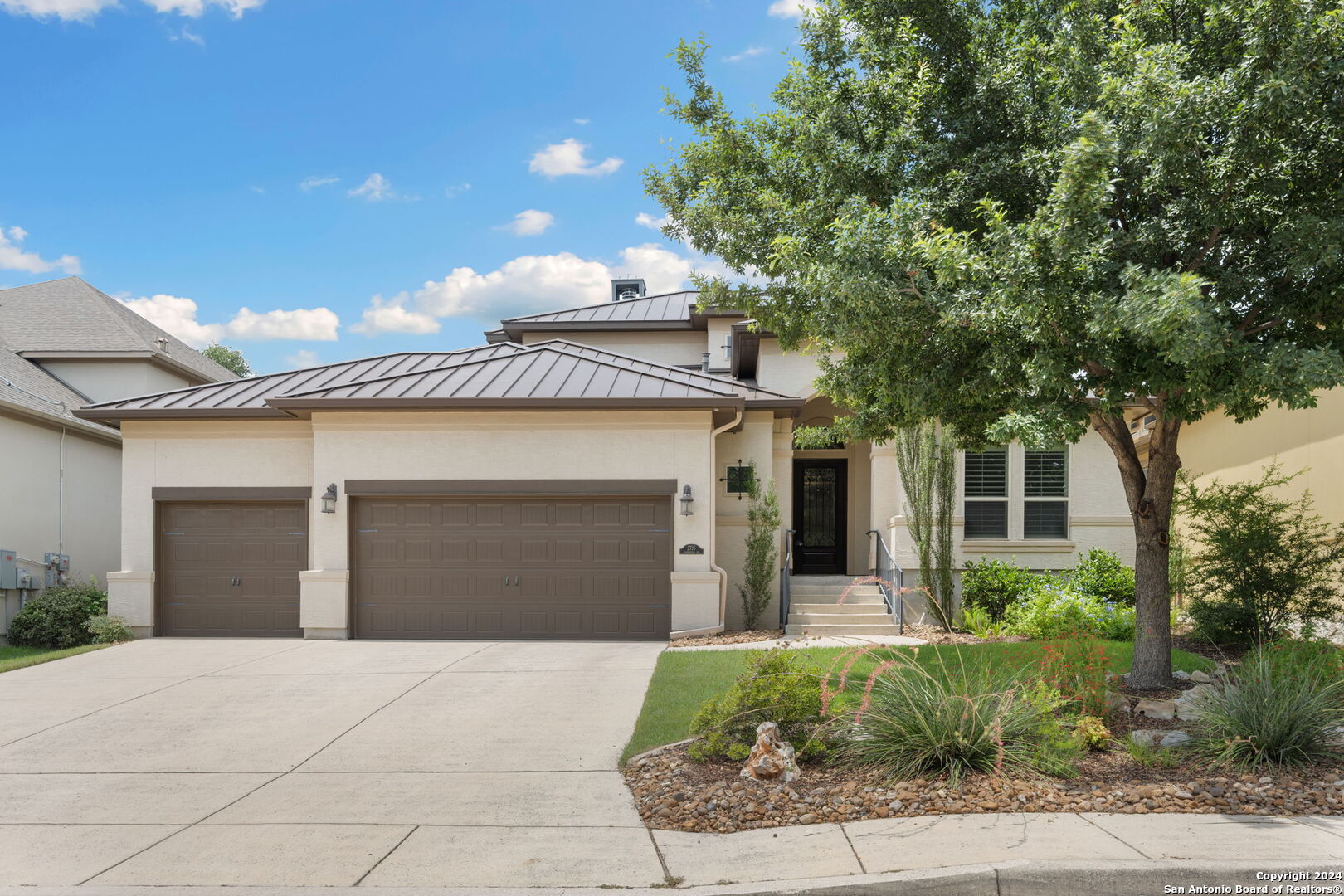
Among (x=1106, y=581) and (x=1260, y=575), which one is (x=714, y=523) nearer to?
(x=1106, y=581)

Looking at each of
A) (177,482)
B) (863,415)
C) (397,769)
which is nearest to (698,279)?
(863,415)

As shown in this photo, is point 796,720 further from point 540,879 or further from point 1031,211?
point 1031,211

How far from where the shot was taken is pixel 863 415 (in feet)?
32.5

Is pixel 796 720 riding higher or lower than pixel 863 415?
lower

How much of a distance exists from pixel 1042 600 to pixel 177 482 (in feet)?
46.4

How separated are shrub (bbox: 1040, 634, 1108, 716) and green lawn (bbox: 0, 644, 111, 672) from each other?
42.8 feet

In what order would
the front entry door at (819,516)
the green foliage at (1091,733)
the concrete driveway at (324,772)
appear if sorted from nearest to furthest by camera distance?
the concrete driveway at (324,772) < the green foliage at (1091,733) < the front entry door at (819,516)

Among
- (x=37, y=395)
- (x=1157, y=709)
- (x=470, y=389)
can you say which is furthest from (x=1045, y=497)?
(x=37, y=395)

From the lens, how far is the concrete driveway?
5.17 m

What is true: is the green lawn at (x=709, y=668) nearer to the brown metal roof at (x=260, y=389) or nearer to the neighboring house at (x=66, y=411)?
the brown metal roof at (x=260, y=389)

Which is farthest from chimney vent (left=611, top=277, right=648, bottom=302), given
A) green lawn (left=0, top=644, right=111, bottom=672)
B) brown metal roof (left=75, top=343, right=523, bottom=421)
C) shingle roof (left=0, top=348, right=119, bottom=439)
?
green lawn (left=0, top=644, right=111, bottom=672)

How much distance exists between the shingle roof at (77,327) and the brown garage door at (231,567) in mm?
8052

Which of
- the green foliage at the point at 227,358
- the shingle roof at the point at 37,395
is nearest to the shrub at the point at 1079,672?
the shingle roof at the point at 37,395

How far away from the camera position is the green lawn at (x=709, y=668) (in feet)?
25.6
